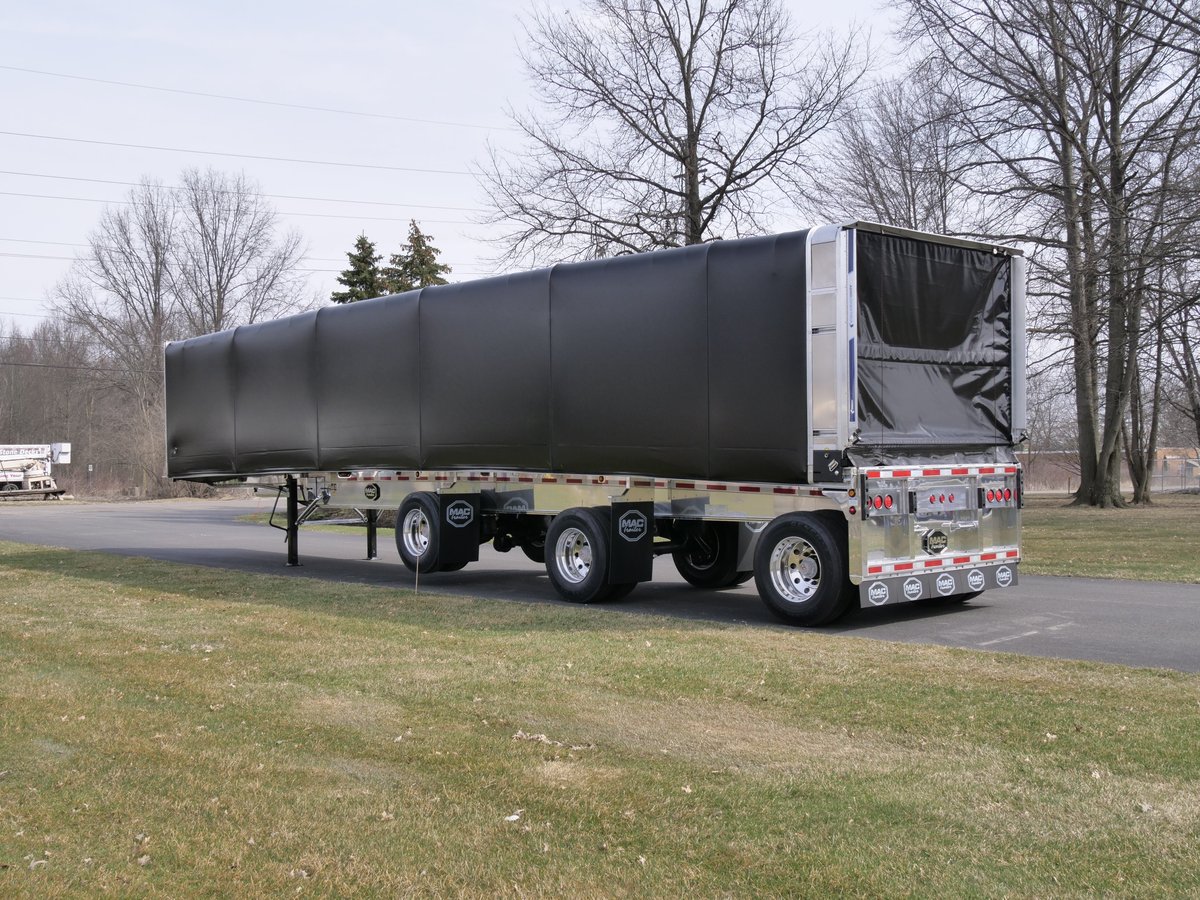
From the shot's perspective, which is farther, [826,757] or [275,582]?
[275,582]

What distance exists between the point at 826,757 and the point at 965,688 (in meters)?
1.95

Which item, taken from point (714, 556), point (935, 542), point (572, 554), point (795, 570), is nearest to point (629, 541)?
point (572, 554)

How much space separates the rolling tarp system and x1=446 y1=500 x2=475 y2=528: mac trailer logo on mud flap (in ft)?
1.90

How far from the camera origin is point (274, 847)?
15.7 feet

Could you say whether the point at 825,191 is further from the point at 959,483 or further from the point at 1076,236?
the point at 959,483

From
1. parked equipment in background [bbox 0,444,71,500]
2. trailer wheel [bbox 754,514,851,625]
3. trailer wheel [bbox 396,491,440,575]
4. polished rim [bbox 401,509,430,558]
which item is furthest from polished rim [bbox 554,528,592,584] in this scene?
parked equipment in background [bbox 0,444,71,500]

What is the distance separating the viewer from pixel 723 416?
11312 millimetres

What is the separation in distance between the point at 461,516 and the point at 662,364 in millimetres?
4167

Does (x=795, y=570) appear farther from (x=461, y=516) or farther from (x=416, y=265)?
(x=416, y=265)

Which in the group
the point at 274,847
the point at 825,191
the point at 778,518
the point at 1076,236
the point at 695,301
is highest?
the point at 825,191

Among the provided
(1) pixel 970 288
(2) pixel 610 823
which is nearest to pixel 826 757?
(2) pixel 610 823

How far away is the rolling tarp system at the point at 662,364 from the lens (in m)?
10.8

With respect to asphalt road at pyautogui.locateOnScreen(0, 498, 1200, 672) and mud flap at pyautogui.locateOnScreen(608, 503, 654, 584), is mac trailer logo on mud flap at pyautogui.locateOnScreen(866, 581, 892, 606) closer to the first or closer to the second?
asphalt road at pyautogui.locateOnScreen(0, 498, 1200, 672)

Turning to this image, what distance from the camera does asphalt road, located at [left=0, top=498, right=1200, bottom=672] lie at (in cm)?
952
